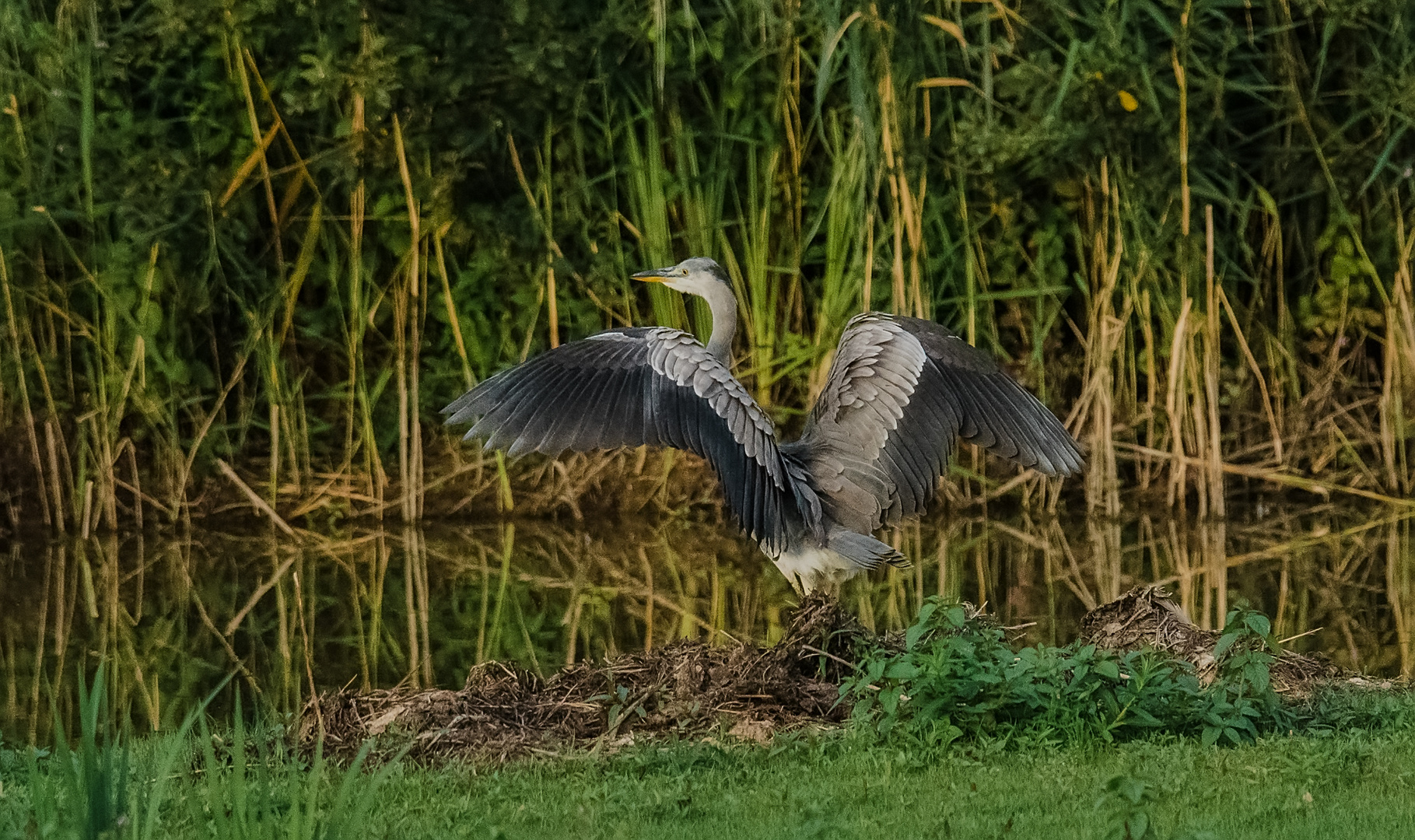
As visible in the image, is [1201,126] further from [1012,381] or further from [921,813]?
[921,813]

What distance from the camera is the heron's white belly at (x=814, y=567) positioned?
6.19 metres

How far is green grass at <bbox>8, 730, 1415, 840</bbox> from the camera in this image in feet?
13.8

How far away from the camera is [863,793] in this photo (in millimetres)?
4574

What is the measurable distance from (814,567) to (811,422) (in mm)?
567

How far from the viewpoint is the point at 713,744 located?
5164 millimetres

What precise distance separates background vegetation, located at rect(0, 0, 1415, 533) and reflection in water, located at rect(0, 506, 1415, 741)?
0.55 m

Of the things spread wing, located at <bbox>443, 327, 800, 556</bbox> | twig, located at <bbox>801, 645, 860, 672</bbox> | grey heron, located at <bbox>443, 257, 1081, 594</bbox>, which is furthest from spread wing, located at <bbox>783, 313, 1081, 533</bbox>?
twig, located at <bbox>801, 645, 860, 672</bbox>

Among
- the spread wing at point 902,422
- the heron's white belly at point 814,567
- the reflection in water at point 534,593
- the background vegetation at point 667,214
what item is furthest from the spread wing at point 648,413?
the background vegetation at point 667,214

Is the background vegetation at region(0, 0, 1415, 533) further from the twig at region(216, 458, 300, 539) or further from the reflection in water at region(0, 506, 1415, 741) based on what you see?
the reflection in water at region(0, 506, 1415, 741)

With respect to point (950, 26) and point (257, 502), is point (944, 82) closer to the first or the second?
point (950, 26)

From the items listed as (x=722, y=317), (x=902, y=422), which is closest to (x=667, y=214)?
(x=722, y=317)

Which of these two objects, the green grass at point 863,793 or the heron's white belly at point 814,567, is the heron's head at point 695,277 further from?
the green grass at point 863,793

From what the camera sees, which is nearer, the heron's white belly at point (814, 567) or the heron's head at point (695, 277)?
the heron's white belly at point (814, 567)

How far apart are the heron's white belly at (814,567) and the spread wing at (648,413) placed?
0.13 metres
